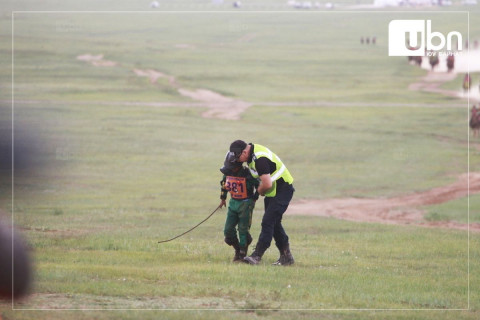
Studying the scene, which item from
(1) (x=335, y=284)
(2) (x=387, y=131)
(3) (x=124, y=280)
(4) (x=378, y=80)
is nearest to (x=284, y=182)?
(1) (x=335, y=284)

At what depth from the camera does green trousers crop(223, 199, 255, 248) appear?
41.9 ft

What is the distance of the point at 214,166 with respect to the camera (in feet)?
119

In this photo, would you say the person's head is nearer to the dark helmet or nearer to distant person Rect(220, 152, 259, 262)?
the dark helmet

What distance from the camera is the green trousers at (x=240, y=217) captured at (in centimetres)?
1276

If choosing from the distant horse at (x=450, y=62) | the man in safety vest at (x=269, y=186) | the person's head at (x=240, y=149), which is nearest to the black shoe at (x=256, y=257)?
the man in safety vest at (x=269, y=186)

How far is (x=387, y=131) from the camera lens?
47688mm

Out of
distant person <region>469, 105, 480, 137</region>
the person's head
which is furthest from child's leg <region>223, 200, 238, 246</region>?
distant person <region>469, 105, 480, 137</region>

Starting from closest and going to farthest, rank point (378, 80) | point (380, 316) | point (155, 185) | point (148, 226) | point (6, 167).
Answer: point (6, 167) < point (380, 316) < point (148, 226) < point (155, 185) < point (378, 80)

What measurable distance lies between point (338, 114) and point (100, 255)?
41.7 m

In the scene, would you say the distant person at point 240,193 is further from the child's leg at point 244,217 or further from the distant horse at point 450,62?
the distant horse at point 450,62

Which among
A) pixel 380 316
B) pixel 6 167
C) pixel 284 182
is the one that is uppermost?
pixel 6 167

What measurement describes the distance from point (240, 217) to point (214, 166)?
77.1 feet

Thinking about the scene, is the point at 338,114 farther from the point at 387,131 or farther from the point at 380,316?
the point at 380,316

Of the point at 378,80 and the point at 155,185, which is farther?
the point at 378,80
